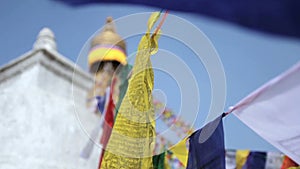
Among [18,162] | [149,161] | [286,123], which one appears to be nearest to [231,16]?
[286,123]

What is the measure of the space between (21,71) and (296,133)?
430cm

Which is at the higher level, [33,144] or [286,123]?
[33,144]

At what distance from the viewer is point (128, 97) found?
249 centimetres

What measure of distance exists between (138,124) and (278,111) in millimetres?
778

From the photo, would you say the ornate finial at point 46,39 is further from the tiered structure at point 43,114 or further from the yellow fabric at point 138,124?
the yellow fabric at point 138,124

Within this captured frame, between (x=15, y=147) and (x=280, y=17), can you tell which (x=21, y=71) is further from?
(x=280, y=17)

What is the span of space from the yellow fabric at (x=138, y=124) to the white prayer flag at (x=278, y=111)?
1.64 feet

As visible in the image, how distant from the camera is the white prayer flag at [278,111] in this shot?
1962 millimetres

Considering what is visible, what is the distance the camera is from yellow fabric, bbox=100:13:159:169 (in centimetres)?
237

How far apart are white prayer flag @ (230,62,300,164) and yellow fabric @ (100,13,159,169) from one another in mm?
501

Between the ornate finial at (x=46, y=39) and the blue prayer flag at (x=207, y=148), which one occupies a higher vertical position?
the ornate finial at (x=46, y=39)

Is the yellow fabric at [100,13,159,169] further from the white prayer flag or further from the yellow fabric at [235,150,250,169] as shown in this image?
the yellow fabric at [235,150,250,169]

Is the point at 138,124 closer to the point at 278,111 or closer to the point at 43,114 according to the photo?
the point at 278,111

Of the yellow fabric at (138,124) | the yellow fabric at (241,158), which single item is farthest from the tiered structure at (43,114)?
the yellow fabric at (138,124)
